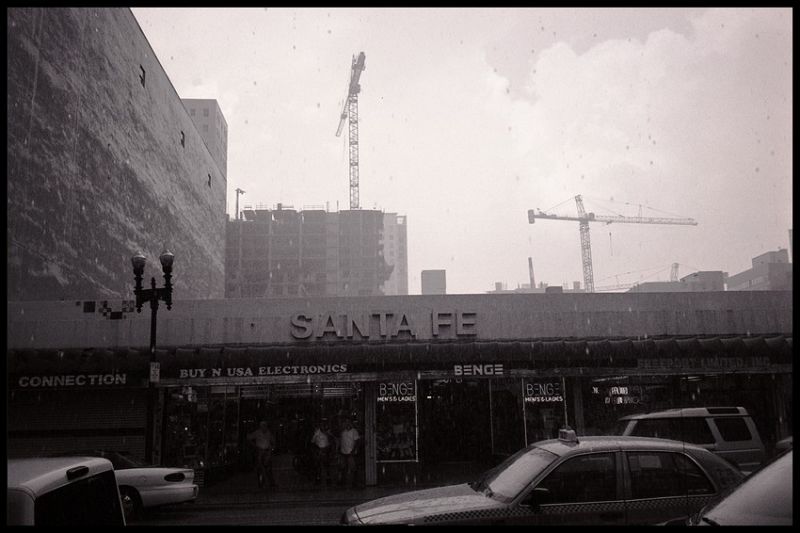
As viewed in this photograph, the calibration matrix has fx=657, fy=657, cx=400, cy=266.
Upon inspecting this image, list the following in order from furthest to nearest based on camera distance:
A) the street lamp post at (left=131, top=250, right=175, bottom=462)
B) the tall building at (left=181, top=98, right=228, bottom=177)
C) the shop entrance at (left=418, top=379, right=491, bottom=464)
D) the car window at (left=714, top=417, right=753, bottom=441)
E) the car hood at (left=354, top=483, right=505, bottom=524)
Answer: the tall building at (left=181, top=98, right=228, bottom=177) → the shop entrance at (left=418, top=379, right=491, bottom=464) → the street lamp post at (left=131, top=250, right=175, bottom=462) → the car window at (left=714, top=417, right=753, bottom=441) → the car hood at (left=354, top=483, right=505, bottom=524)

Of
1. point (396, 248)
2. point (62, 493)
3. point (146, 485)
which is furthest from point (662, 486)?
point (396, 248)

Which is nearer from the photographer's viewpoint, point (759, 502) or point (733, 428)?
point (759, 502)

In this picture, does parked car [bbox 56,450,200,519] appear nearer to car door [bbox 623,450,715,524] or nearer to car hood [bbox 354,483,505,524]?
car hood [bbox 354,483,505,524]

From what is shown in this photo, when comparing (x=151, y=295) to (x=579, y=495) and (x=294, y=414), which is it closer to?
(x=294, y=414)

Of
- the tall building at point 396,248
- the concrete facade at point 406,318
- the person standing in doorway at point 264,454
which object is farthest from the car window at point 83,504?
the tall building at point 396,248

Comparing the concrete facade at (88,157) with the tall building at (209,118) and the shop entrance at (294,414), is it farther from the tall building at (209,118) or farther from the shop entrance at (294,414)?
the tall building at (209,118)

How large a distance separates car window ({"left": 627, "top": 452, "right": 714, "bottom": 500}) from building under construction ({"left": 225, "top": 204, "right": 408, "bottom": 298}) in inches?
4589

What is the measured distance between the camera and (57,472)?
427 centimetres

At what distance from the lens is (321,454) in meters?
18.3

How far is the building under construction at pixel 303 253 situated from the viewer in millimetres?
127438

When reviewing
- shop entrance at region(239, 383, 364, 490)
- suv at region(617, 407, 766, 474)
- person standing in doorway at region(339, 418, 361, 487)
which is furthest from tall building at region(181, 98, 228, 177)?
suv at region(617, 407, 766, 474)

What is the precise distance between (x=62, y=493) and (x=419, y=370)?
1470 centimetres

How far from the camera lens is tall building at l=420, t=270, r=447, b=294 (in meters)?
155

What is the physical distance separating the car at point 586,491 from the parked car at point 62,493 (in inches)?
105
